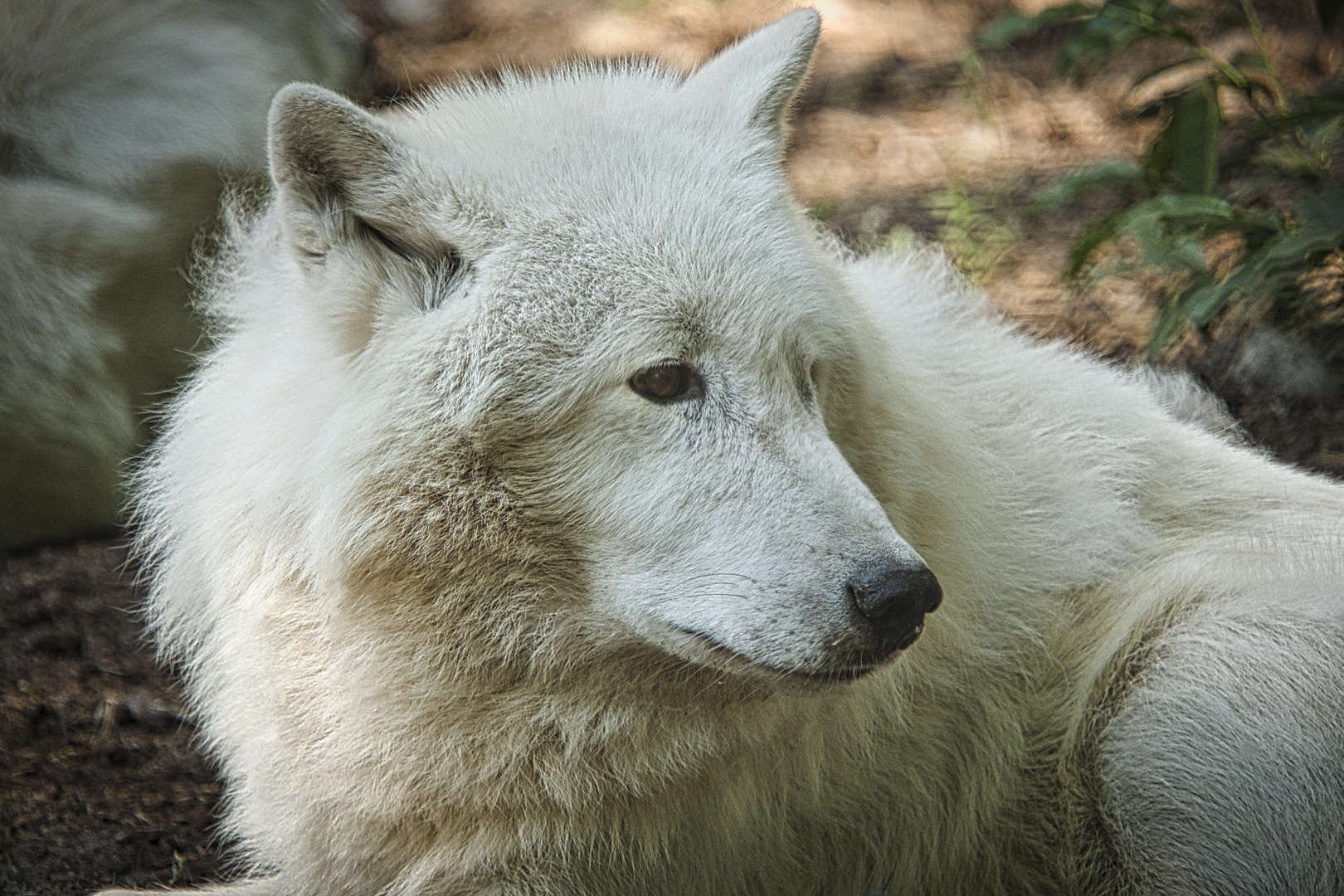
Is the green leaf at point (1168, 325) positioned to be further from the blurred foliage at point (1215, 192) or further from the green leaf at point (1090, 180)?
the green leaf at point (1090, 180)

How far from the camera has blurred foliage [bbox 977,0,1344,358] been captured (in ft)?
13.2

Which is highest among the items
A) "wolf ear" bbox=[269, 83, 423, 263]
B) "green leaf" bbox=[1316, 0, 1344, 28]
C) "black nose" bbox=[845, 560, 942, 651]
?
"green leaf" bbox=[1316, 0, 1344, 28]

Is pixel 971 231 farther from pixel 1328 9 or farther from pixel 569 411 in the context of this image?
pixel 569 411

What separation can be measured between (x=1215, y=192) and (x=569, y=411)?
12.7 ft

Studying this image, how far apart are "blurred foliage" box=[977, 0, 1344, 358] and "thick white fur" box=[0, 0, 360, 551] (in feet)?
10.8

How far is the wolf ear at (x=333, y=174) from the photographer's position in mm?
2080

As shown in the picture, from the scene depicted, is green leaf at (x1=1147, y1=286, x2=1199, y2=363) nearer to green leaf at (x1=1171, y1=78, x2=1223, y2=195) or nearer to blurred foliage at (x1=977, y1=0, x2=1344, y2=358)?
blurred foliage at (x1=977, y1=0, x2=1344, y2=358)

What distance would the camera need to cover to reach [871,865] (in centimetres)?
276

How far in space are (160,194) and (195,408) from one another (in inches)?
86.5

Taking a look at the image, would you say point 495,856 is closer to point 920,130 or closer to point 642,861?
point 642,861

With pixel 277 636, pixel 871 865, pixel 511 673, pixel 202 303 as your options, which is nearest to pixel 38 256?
pixel 202 303

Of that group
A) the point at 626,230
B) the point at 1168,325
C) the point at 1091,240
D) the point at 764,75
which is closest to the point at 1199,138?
the point at 1091,240

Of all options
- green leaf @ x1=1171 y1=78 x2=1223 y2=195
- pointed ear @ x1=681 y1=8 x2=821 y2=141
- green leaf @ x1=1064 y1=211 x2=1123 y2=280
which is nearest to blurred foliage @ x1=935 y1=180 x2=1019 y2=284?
green leaf @ x1=1064 y1=211 x2=1123 y2=280

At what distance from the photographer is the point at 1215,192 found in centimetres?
489
